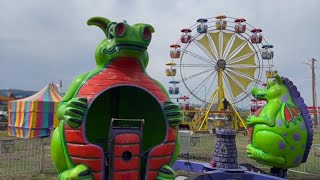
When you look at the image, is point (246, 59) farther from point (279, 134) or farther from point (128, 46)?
point (128, 46)

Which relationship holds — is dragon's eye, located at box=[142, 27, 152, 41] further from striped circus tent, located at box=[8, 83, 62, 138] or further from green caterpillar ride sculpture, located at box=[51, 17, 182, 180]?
striped circus tent, located at box=[8, 83, 62, 138]

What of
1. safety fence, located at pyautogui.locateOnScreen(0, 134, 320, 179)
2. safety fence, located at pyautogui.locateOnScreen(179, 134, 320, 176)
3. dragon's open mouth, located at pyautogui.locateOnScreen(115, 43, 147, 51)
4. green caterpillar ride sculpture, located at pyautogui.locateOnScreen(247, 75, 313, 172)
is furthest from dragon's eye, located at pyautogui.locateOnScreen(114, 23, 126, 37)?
safety fence, located at pyautogui.locateOnScreen(179, 134, 320, 176)

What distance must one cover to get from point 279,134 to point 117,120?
14.1 feet

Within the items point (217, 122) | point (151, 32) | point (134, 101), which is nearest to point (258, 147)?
point (134, 101)

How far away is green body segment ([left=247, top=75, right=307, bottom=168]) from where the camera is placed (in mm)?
8109

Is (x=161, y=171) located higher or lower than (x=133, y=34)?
lower

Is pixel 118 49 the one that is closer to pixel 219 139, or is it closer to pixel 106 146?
pixel 106 146

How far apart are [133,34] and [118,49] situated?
27 centimetres

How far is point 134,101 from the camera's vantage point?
18.7 ft

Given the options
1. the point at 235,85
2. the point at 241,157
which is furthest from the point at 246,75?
the point at 241,157

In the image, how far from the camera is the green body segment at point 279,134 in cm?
811

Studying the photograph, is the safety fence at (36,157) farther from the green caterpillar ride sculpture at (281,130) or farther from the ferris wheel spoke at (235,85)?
the ferris wheel spoke at (235,85)

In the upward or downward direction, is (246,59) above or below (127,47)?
above

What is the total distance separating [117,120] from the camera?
5145 mm
